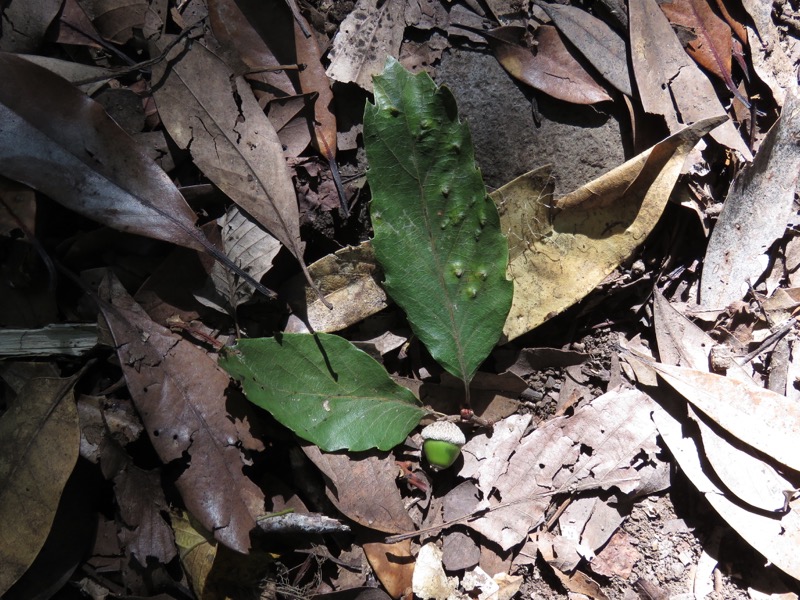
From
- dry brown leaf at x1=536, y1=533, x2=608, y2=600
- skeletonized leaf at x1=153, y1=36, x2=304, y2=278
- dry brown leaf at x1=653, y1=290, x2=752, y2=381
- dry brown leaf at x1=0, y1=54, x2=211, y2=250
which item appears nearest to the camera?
dry brown leaf at x1=0, y1=54, x2=211, y2=250

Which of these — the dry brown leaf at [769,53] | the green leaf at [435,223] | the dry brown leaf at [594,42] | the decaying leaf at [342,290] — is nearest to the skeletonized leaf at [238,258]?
the decaying leaf at [342,290]

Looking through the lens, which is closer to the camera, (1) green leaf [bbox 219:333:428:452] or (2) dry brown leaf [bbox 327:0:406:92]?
(1) green leaf [bbox 219:333:428:452]

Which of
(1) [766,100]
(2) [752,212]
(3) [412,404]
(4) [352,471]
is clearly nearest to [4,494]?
(4) [352,471]

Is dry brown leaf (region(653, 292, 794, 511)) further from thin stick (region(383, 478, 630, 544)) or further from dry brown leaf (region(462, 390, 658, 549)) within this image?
thin stick (region(383, 478, 630, 544))

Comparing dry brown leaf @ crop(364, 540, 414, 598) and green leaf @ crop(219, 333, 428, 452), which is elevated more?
green leaf @ crop(219, 333, 428, 452)

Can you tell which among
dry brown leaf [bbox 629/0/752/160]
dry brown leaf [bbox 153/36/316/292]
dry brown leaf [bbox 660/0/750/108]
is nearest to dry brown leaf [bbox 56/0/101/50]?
dry brown leaf [bbox 153/36/316/292]

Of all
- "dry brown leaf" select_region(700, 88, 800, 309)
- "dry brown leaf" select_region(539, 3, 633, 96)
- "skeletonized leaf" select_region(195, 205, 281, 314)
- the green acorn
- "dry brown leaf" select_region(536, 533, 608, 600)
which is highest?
"dry brown leaf" select_region(539, 3, 633, 96)

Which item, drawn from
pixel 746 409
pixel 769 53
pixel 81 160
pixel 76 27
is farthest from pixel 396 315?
pixel 769 53

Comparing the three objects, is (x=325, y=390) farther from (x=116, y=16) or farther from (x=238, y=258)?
(x=116, y=16)
